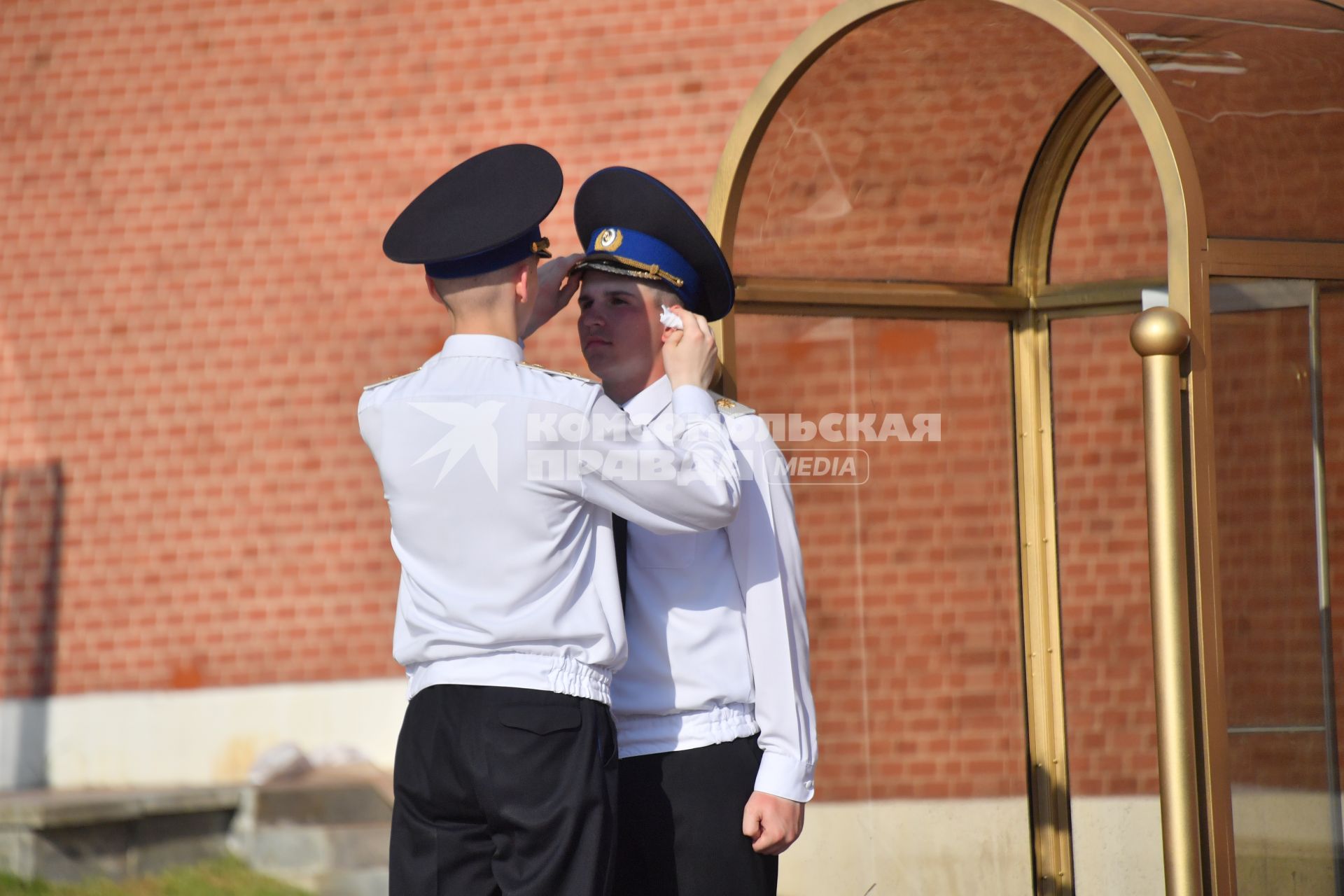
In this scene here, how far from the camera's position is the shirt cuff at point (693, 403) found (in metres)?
2.24

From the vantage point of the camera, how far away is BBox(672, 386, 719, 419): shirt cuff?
224cm

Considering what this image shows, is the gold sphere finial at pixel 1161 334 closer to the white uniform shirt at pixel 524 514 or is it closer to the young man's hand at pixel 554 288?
the white uniform shirt at pixel 524 514

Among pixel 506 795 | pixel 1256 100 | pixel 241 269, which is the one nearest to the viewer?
pixel 506 795

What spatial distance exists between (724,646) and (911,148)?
1.50 metres

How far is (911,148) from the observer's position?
11.0ft

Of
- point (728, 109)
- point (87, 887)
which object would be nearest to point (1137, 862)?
point (728, 109)

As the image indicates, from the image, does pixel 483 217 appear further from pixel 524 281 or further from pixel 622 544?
pixel 622 544

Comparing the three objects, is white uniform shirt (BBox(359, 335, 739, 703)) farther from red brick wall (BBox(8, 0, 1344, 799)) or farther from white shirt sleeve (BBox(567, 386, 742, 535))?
red brick wall (BBox(8, 0, 1344, 799))

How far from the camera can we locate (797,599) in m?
2.42

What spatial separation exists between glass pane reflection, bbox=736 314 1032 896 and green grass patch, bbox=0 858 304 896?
2618 mm

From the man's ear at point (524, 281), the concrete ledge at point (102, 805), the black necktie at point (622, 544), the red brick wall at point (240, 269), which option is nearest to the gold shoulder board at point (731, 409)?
the black necktie at point (622, 544)

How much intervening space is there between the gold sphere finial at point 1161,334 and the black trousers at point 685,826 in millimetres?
950

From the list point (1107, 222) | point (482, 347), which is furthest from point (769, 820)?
point (1107, 222)

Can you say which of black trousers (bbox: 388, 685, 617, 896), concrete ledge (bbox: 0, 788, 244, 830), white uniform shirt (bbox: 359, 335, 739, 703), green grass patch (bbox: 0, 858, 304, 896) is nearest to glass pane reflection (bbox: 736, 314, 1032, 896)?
white uniform shirt (bbox: 359, 335, 739, 703)
